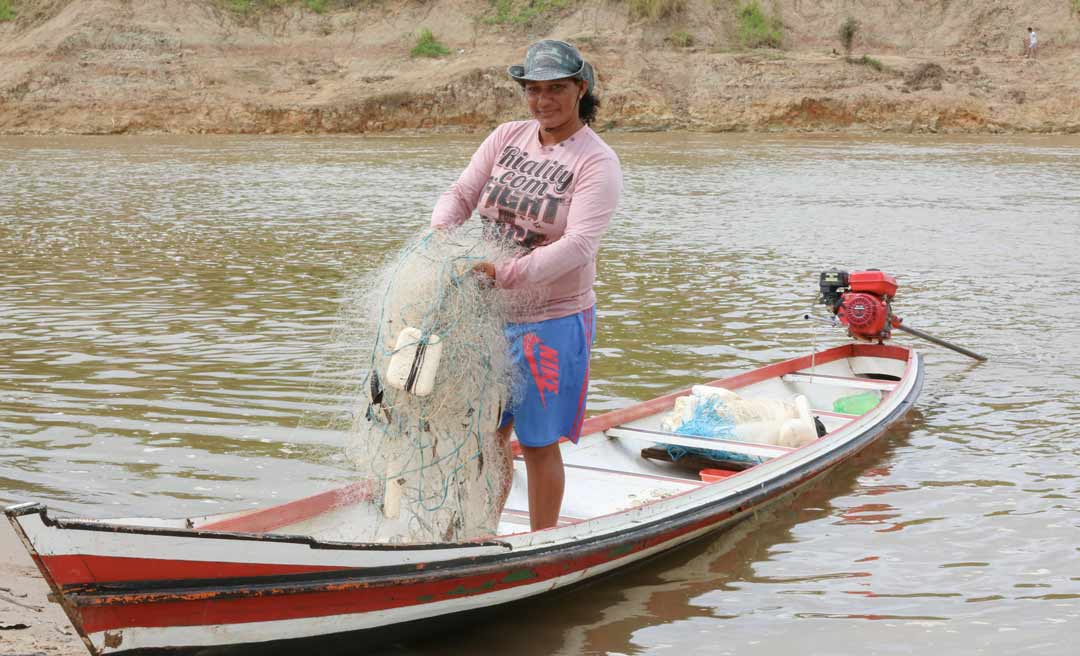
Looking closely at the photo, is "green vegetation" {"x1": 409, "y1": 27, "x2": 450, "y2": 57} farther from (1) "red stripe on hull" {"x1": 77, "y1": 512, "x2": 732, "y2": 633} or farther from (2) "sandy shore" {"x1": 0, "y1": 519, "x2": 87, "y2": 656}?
(1) "red stripe on hull" {"x1": 77, "y1": 512, "x2": 732, "y2": 633}

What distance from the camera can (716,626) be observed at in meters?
4.80

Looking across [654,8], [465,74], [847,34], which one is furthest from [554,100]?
[847,34]

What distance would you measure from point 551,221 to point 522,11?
37.5m

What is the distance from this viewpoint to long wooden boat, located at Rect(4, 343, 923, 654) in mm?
3438

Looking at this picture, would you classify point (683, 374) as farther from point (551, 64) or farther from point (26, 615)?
point (26, 615)

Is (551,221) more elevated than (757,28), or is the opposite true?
(757,28)

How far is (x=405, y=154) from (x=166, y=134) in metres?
9.02

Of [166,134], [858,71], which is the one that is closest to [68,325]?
[166,134]

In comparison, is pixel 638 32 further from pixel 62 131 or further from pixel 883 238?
pixel 883 238

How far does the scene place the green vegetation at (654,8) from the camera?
129ft

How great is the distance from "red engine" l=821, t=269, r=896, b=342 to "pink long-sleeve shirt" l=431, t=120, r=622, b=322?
4483 millimetres

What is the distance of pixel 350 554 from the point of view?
3.82m

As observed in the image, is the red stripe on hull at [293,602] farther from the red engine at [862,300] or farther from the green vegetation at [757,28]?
the green vegetation at [757,28]

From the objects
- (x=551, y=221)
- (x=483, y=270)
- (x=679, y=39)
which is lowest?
(x=483, y=270)
